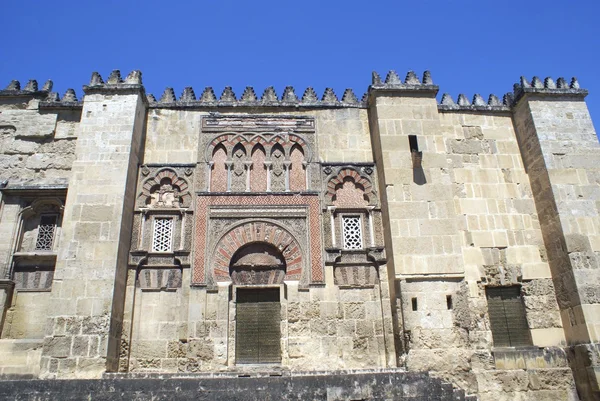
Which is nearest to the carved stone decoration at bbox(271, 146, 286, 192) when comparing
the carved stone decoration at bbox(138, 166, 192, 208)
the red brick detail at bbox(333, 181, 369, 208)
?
the red brick detail at bbox(333, 181, 369, 208)

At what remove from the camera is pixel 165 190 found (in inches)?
307

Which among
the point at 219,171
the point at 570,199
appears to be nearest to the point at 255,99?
the point at 219,171

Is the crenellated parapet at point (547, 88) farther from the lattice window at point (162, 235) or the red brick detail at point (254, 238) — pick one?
the lattice window at point (162, 235)

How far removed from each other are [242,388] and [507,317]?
14.3ft

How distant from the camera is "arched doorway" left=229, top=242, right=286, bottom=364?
22.8 ft

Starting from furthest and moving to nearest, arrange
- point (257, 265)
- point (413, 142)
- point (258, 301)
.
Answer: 1. point (413, 142)
2. point (257, 265)
3. point (258, 301)

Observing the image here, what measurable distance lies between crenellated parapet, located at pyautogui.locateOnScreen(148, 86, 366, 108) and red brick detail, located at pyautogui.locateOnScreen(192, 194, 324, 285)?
1779mm

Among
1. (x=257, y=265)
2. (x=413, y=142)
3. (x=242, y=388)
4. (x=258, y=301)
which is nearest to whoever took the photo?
(x=242, y=388)

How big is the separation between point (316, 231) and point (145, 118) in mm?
3607

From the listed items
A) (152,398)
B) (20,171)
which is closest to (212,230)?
(152,398)

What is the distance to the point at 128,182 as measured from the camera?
737 cm

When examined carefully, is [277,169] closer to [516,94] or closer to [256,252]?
[256,252]

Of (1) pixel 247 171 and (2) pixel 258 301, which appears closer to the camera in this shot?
(2) pixel 258 301

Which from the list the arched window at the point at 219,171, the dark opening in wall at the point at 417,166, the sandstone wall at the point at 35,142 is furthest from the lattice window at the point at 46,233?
the dark opening in wall at the point at 417,166
